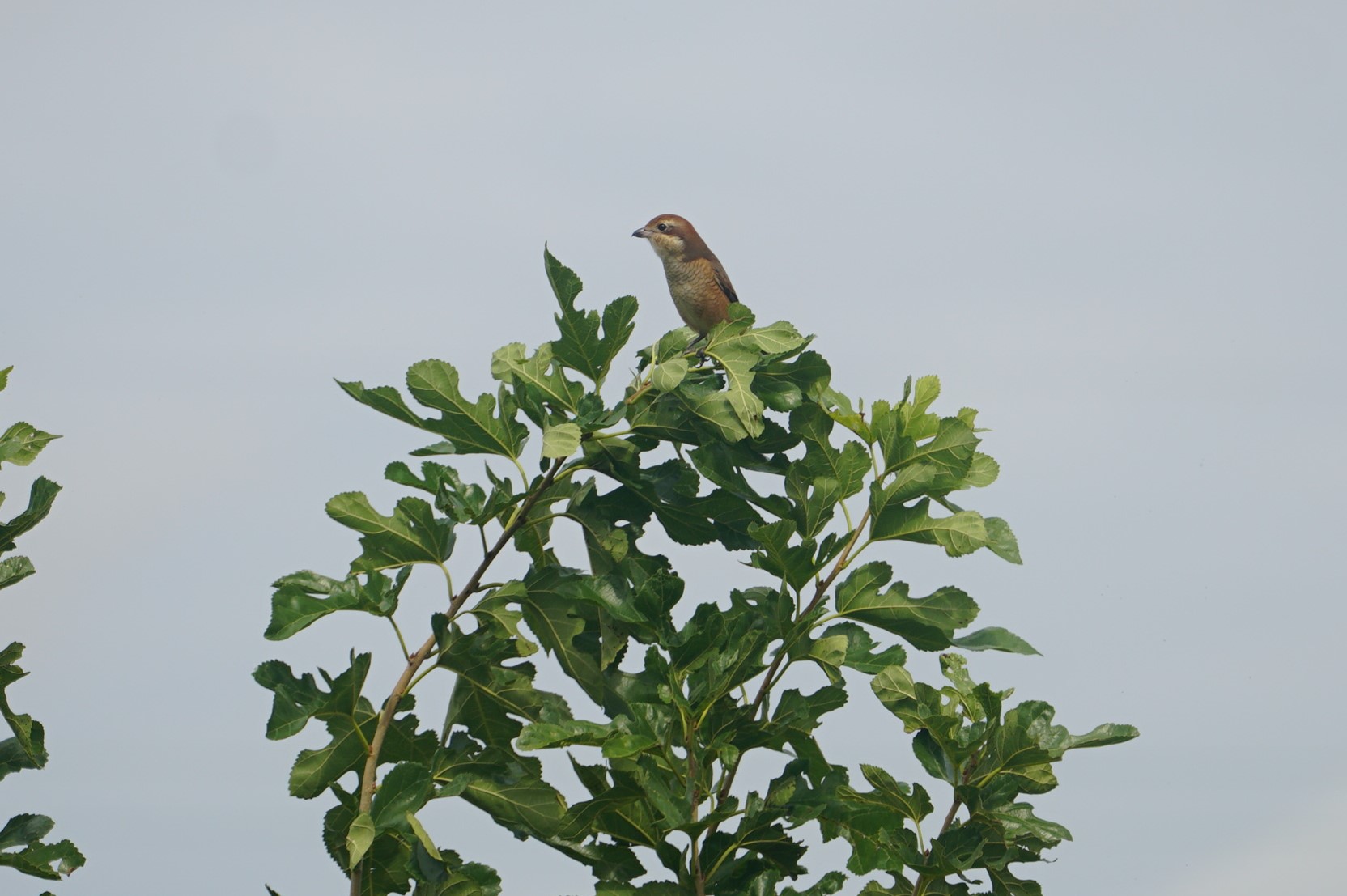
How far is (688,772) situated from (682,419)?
0.98 metres

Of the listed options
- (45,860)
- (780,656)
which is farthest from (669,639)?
(45,860)

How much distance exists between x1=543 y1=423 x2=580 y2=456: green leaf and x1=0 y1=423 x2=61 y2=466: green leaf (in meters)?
1.56

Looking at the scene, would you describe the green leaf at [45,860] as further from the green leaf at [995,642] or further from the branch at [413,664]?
the green leaf at [995,642]

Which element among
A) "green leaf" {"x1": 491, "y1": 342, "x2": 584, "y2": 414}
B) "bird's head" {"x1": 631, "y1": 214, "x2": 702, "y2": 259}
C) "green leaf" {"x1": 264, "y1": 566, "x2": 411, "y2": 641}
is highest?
"bird's head" {"x1": 631, "y1": 214, "x2": 702, "y2": 259}

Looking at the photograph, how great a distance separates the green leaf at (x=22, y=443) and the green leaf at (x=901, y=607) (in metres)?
2.33

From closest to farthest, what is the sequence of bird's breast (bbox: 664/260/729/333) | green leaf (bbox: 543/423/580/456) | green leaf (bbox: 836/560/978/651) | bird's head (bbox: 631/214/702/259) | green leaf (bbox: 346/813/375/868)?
green leaf (bbox: 346/813/375/868), green leaf (bbox: 543/423/580/456), green leaf (bbox: 836/560/978/651), bird's breast (bbox: 664/260/729/333), bird's head (bbox: 631/214/702/259)

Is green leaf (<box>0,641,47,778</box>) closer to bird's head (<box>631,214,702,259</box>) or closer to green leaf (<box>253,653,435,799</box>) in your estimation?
green leaf (<box>253,653,435,799</box>)

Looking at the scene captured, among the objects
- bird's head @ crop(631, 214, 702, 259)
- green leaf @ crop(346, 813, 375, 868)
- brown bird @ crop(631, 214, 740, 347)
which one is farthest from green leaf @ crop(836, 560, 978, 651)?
bird's head @ crop(631, 214, 702, 259)

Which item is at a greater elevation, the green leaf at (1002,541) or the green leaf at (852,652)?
the green leaf at (1002,541)

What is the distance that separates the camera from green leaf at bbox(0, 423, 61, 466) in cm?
377

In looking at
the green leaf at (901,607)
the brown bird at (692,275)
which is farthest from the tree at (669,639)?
the brown bird at (692,275)

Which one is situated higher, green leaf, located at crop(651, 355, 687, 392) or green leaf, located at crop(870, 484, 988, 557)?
green leaf, located at crop(651, 355, 687, 392)

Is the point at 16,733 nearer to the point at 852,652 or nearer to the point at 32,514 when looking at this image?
the point at 32,514

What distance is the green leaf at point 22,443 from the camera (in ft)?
12.4
